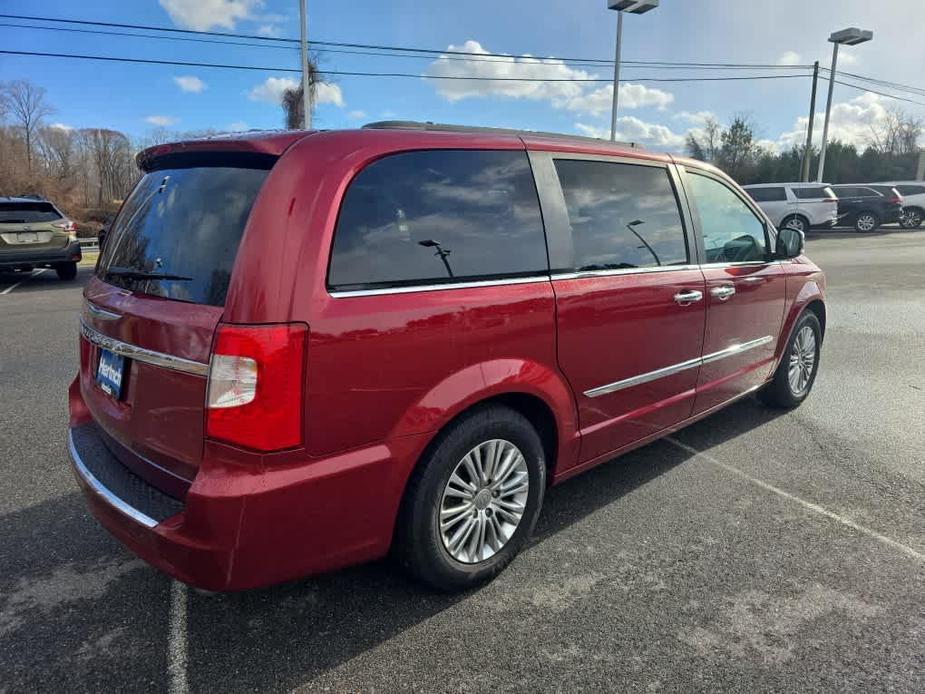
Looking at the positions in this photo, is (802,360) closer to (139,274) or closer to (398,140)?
(398,140)

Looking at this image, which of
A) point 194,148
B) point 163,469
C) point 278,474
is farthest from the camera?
point 194,148

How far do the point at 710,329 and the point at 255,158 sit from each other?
8.67 ft

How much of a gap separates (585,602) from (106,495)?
1.87 m

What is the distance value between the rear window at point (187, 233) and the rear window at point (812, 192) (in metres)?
23.2

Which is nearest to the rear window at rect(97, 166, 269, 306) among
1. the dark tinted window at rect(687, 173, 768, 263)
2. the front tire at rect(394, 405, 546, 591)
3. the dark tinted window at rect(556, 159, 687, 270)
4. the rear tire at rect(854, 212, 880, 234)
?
the front tire at rect(394, 405, 546, 591)

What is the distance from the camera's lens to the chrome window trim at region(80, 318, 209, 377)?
2.07 meters

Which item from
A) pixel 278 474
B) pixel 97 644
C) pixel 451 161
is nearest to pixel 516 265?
pixel 451 161

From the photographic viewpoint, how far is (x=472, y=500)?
2615 mm

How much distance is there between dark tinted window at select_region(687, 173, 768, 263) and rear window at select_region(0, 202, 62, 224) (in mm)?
12217

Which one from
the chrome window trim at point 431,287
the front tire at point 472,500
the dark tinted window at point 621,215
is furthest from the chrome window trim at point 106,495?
the dark tinted window at point 621,215

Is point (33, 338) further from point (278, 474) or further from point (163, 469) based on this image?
point (278, 474)

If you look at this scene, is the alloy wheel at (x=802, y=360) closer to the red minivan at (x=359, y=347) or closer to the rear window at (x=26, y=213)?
the red minivan at (x=359, y=347)

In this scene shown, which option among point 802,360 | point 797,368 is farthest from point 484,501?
point 802,360

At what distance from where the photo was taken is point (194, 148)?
2.48 meters
